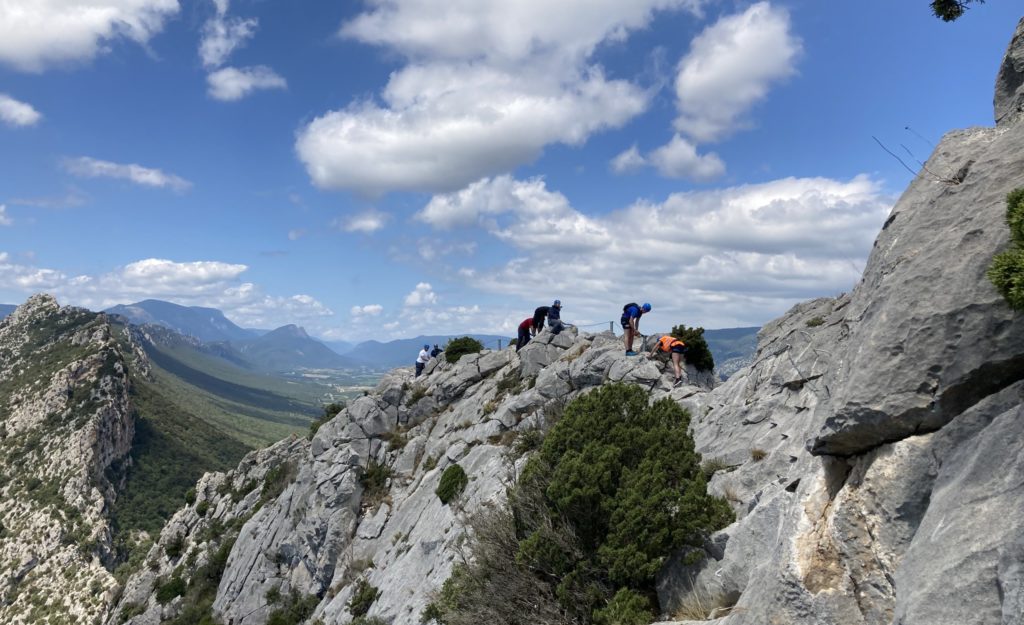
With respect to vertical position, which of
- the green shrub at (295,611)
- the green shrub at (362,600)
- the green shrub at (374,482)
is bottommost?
the green shrub at (295,611)

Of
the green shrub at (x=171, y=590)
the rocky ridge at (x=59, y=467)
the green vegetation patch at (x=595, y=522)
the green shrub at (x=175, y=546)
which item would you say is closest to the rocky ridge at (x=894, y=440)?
the green vegetation patch at (x=595, y=522)

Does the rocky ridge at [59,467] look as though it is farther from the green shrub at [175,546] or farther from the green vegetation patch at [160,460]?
the green shrub at [175,546]

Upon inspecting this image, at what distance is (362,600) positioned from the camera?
74.6ft

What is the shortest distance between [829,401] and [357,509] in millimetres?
28310

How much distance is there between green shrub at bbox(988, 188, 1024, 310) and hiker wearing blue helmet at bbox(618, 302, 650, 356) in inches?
748

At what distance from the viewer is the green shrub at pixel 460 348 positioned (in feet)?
129

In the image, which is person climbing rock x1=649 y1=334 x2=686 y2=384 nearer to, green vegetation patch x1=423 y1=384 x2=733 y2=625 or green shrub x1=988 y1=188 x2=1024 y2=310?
green vegetation patch x1=423 y1=384 x2=733 y2=625

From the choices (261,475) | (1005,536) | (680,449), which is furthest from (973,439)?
(261,475)

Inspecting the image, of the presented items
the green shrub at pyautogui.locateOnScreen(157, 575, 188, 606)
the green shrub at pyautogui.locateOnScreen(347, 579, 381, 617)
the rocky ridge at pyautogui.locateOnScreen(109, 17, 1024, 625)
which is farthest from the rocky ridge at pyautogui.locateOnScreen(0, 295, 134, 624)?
the rocky ridge at pyautogui.locateOnScreen(109, 17, 1024, 625)

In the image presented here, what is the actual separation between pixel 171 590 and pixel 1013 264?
48880 mm

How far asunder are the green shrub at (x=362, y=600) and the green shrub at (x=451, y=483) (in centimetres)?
453

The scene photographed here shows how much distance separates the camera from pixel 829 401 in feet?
24.1

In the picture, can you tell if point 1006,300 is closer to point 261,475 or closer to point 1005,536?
point 1005,536

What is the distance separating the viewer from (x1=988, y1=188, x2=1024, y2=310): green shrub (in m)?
5.08
